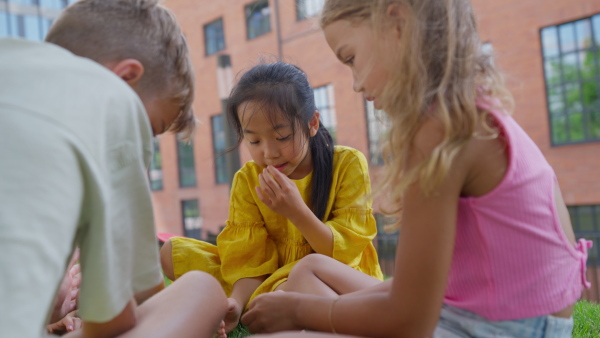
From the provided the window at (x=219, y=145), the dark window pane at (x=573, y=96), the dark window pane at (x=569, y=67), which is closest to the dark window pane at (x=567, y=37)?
the dark window pane at (x=569, y=67)

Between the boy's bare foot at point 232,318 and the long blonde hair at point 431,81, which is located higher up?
the long blonde hair at point 431,81

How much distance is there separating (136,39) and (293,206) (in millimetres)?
950

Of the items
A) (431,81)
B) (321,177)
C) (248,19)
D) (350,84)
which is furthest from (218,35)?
(431,81)

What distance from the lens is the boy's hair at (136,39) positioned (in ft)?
4.17

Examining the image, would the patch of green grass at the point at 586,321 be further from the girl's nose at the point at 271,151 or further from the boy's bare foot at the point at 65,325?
the boy's bare foot at the point at 65,325

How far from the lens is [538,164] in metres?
1.22

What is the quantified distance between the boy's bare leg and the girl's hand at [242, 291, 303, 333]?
110 mm

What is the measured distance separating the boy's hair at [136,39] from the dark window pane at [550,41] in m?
9.82

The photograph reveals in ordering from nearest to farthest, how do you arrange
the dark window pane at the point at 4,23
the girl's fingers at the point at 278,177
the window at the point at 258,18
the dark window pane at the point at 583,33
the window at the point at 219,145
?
the girl's fingers at the point at 278,177 → the dark window pane at the point at 583,33 → the window at the point at 258,18 → the window at the point at 219,145 → the dark window pane at the point at 4,23

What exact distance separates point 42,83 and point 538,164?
0.95 m

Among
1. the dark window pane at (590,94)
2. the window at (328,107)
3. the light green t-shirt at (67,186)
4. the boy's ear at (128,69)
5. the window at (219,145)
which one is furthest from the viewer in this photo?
the window at (219,145)

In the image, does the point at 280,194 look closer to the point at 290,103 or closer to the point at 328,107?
the point at 290,103

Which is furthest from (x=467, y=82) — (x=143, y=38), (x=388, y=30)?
(x=143, y=38)

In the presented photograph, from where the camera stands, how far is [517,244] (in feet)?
3.82
